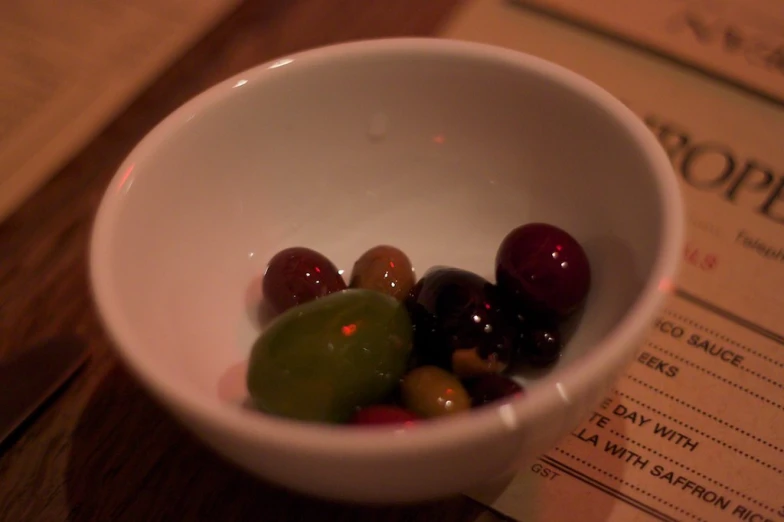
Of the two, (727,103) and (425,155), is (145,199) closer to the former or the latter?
→ (425,155)

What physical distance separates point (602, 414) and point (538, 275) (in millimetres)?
122

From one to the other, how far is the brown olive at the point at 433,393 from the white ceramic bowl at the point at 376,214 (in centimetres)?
6

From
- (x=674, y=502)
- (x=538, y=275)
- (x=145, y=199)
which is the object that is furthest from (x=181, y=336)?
(x=674, y=502)

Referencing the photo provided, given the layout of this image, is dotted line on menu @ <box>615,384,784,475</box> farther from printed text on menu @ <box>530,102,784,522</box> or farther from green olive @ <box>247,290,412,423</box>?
green olive @ <box>247,290,412,423</box>

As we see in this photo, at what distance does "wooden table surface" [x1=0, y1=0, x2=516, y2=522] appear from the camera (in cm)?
46

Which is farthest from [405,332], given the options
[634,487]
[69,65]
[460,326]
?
[69,65]

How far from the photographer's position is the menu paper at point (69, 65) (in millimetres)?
710

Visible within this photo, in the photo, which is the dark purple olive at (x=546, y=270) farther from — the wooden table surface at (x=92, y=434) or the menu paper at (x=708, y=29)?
the menu paper at (x=708, y=29)

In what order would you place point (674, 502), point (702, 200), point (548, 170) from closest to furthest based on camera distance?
point (674, 502) → point (548, 170) → point (702, 200)

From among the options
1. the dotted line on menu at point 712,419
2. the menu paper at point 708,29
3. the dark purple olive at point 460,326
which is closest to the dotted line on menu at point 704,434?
the dotted line on menu at point 712,419

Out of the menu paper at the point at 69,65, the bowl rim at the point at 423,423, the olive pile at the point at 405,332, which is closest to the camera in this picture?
the bowl rim at the point at 423,423

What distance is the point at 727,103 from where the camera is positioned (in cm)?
80

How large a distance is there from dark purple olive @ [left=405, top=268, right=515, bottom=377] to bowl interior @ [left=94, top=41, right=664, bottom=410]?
0.19ft

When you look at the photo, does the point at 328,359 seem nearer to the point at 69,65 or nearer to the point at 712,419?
the point at 712,419
